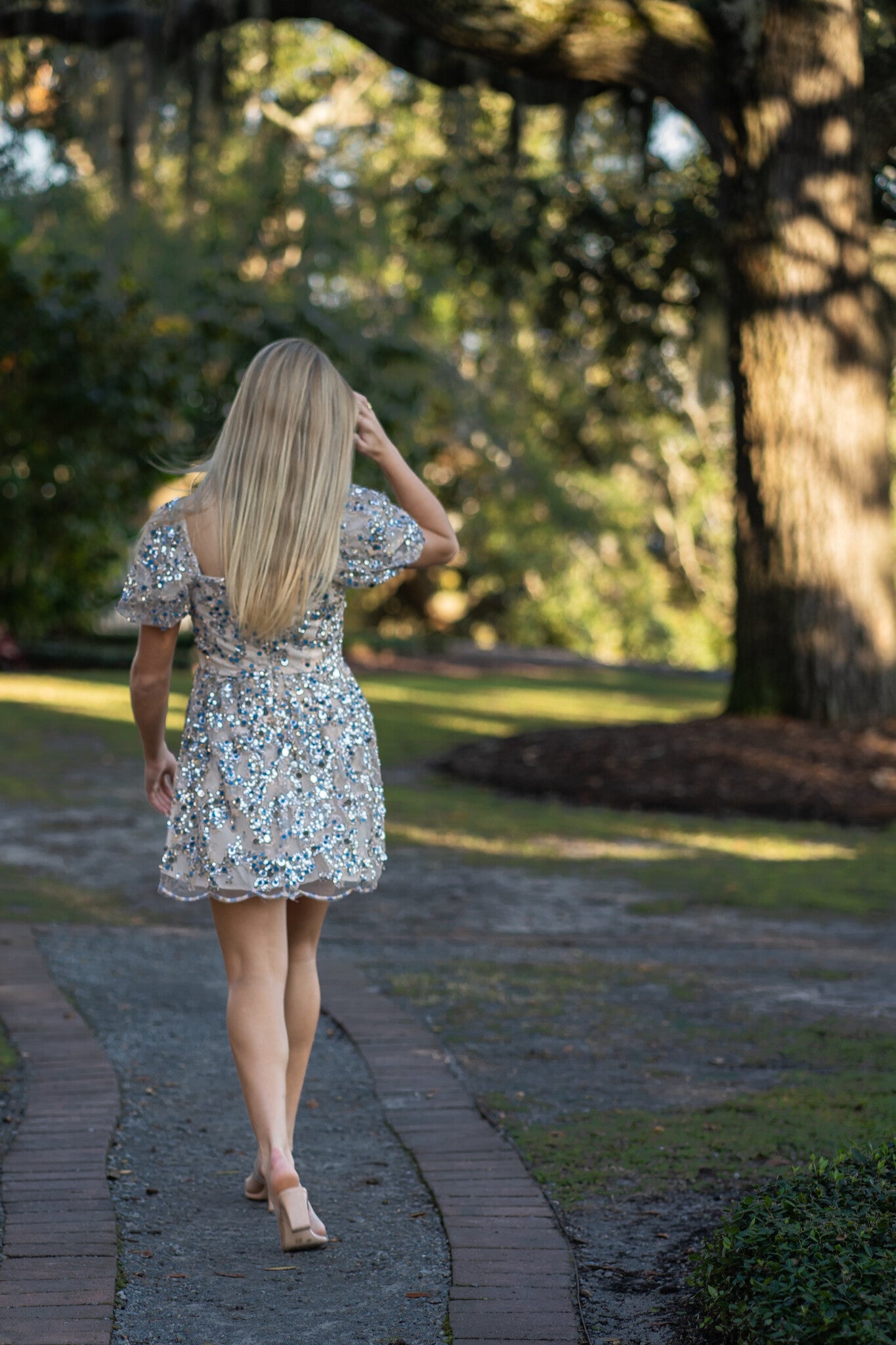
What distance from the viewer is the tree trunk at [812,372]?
30.2ft

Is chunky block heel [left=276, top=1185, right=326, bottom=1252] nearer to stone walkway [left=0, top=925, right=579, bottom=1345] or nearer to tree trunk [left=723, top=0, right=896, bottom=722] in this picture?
stone walkway [left=0, top=925, right=579, bottom=1345]

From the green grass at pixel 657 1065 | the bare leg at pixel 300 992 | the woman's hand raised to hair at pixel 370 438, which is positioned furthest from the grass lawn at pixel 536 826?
the woman's hand raised to hair at pixel 370 438

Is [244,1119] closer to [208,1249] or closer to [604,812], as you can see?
[208,1249]

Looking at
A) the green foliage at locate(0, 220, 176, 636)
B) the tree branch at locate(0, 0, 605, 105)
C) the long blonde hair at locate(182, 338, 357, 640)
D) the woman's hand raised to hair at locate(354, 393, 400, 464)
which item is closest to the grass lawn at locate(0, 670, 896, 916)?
the green foliage at locate(0, 220, 176, 636)

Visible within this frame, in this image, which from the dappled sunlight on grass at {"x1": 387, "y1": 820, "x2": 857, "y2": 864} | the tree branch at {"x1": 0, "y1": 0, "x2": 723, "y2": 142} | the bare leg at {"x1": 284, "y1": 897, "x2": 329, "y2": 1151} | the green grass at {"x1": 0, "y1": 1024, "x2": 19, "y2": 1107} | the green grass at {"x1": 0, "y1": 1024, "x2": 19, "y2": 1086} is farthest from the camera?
the tree branch at {"x1": 0, "y1": 0, "x2": 723, "y2": 142}

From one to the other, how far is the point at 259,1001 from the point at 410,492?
3.67 ft

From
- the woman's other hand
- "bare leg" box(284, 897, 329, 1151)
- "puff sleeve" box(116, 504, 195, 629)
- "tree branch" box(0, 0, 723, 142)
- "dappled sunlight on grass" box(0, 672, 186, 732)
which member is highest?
"tree branch" box(0, 0, 723, 142)

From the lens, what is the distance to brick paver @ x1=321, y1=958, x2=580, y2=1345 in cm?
255

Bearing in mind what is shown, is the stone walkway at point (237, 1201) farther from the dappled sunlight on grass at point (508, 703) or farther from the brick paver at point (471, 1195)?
the dappled sunlight on grass at point (508, 703)

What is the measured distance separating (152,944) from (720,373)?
10.0m

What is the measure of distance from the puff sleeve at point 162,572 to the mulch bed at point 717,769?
5723mm

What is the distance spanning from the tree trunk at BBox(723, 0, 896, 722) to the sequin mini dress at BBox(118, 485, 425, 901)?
21.8ft

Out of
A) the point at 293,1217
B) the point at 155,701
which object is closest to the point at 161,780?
the point at 155,701

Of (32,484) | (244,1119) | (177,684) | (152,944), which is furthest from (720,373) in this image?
(244,1119)
